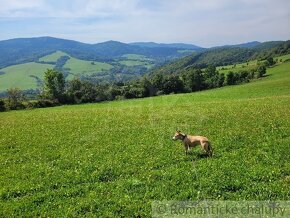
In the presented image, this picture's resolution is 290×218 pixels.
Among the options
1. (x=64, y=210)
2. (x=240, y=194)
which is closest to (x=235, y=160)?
(x=240, y=194)

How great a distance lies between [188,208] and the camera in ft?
45.2

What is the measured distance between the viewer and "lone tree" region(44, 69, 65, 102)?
111 m

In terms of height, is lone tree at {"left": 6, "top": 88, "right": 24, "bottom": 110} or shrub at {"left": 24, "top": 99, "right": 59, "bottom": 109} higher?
lone tree at {"left": 6, "top": 88, "right": 24, "bottom": 110}

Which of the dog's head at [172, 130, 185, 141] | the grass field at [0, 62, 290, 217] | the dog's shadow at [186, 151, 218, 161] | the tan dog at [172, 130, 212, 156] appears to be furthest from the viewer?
the dog's head at [172, 130, 185, 141]

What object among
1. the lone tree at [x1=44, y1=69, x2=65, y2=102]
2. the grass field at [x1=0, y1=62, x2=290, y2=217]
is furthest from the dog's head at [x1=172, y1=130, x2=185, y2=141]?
the lone tree at [x1=44, y1=69, x2=65, y2=102]

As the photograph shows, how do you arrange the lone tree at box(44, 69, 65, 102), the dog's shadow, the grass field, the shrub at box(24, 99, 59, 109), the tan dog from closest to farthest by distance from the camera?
the grass field < the tan dog < the dog's shadow < the shrub at box(24, 99, 59, 109) < the lone tree at box(44, 69, 65, 102)

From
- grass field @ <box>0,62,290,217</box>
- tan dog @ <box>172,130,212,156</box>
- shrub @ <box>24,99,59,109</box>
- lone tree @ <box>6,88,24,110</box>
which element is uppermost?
tan dog @ <box>172,130,212,156</box>

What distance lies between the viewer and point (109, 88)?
124 metres

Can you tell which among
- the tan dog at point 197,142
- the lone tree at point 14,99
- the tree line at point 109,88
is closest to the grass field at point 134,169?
the tan dog at point 197,142

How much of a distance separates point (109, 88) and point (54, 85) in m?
20.0

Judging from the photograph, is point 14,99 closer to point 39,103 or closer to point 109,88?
point 39,103

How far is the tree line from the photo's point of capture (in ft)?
332

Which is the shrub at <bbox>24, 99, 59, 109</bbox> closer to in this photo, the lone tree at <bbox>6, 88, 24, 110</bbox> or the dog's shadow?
the lone tree at <bbox>6, 88, 24, 110</bbox>

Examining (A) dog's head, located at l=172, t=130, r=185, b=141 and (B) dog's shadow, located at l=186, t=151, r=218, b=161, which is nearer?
(B) dog's shadow, located at l=186, t=151, r=218, b=161
